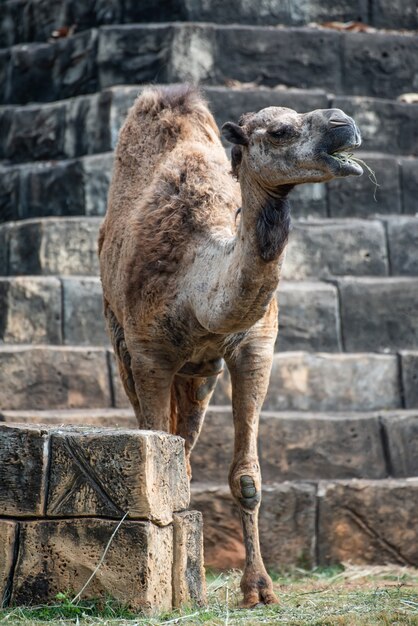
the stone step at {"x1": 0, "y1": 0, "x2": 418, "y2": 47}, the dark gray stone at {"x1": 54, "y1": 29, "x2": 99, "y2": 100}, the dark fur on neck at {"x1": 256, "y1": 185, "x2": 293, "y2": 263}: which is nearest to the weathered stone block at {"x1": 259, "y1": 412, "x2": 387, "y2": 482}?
the dark fur on neck at {"x1": 256, "y1": 185, "x2": 293, "y2": 263}

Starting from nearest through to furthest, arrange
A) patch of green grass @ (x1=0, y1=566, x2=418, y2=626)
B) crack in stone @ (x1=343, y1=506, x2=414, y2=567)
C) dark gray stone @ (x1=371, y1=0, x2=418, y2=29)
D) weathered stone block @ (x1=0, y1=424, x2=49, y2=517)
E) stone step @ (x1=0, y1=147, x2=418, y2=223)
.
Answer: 1. patch of green grass @ (x1=0, y1=566, x2=418, y2=626)
2. weathered stone block @ (x1=0, y1=424, x2=49, y2=517)
3. crack in stone @ (x1=343, y1=506, x2=414, y2=567)
4. stone step @ (x1=0, y1=147, x2=418, y2=223)
5. dark gray stone @ (x1=371, y1=0, x2=418, y2=29)

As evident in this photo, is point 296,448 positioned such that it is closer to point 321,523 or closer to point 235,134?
point 321,523

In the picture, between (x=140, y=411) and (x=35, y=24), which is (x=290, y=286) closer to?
(x=140, y=411)

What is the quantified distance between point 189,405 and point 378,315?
7.66ft

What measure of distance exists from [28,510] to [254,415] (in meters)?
1.67

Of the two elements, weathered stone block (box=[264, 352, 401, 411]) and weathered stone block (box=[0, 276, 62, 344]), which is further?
weathered stone block (box=[0, 276, 62, 344])

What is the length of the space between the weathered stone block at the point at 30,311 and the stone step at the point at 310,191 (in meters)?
1.19

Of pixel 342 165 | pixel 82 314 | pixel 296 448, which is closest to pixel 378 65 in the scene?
pixel 82 314

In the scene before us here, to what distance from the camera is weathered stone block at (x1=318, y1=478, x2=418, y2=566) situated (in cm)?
844

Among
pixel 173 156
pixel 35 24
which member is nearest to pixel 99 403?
pixel 173 156

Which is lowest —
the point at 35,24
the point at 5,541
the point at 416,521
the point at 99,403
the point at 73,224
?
the point at 5,541

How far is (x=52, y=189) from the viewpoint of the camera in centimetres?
1080

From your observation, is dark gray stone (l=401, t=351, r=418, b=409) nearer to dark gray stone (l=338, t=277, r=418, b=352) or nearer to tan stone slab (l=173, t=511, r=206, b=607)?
dark gray stone (l=338, t=277, r=418, b=352)

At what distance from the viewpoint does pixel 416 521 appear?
8.50 metres
